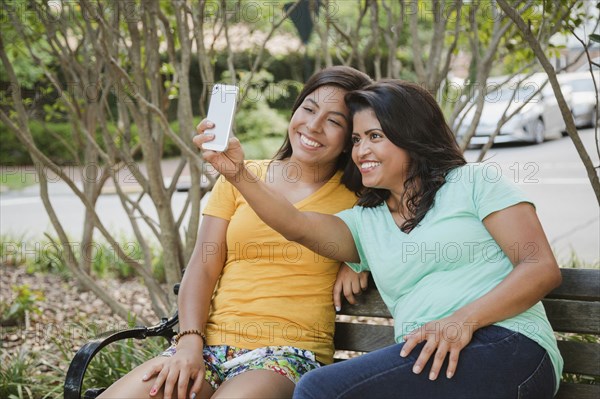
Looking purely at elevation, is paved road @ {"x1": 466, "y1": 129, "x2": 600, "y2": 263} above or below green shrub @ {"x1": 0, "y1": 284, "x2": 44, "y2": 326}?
below

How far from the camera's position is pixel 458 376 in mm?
2230

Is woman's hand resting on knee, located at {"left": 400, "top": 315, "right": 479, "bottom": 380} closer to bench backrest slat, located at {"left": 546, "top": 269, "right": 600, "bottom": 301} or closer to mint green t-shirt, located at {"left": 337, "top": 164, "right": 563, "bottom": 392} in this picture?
mint green t-shirt, located at {"left": 337, "top": 164, "right": 563, "bottom": 392}

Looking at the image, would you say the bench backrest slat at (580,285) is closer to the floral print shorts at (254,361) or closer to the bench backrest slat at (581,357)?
the bench backrest slat at (581,357)

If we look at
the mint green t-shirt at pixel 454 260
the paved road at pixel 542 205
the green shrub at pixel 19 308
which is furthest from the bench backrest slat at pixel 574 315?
the paved road at pixel 542 205

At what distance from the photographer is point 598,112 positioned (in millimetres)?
3238

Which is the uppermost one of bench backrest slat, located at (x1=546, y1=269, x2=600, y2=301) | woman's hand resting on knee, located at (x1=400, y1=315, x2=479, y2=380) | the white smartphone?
the white smartphone

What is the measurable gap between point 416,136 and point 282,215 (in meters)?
0.52

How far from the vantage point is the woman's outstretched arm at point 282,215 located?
94.6 inches

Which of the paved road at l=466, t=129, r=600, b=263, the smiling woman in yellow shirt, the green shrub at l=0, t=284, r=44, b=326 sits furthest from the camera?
the paved road at l=466, t=129, r=600, b=263

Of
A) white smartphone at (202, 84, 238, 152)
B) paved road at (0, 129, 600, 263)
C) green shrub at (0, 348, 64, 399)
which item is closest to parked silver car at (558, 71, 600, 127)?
paved road at (0, 129, 600, 263)

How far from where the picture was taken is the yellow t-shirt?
2715 millimetres

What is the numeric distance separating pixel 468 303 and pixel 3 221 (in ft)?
35.1

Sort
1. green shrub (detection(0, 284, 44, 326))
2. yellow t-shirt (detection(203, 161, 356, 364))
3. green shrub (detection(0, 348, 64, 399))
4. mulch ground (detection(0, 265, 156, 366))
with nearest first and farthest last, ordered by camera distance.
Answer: yellow t-shirt (detection(203, 161, 356, 364))
green shrub (detection(0, 348, 64, 399))
mulch ground (detection(0, 265, 156, 366))
green shrub (detection(0, 284, 44, 326))

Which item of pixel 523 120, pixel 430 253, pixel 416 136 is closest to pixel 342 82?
pixel 416 136
